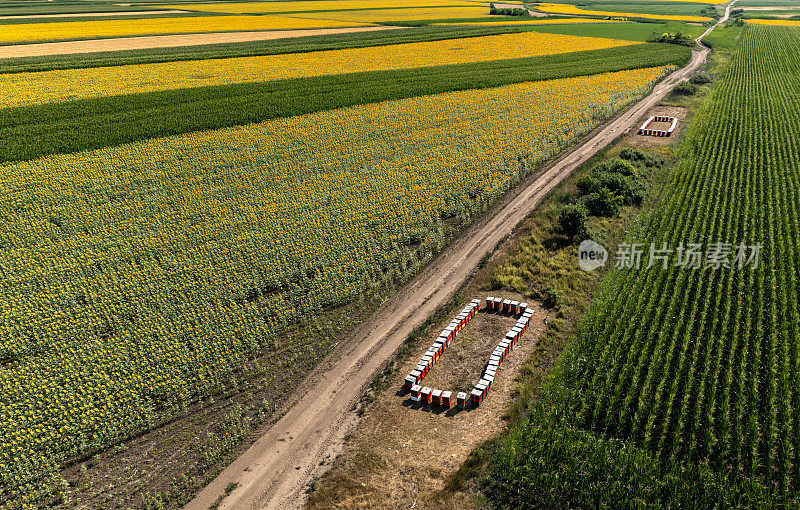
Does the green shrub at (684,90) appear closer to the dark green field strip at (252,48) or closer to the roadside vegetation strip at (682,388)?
the roadside vegetation strip at (682,388)

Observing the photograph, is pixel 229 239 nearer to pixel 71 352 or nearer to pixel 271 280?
pixel 271 280

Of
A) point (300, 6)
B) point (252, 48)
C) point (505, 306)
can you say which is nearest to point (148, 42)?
point (252, 48)

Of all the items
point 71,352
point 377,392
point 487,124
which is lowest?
point 377,392

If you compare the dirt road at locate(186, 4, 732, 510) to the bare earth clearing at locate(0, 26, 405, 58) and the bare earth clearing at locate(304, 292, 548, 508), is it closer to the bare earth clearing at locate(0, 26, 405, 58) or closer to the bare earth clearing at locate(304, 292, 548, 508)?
the bare earth clearing at locate(304, 292, 548, 508)

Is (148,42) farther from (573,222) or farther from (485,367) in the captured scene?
(485,367)

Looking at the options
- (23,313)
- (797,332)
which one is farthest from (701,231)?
(23,313)

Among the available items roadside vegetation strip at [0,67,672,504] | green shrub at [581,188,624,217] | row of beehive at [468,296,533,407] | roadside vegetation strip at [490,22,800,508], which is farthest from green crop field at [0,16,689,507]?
roadside vegetation strip at [490,22,800,508]

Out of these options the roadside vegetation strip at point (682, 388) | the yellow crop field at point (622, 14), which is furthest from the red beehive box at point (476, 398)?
the yellow crop field at point (622, 14)
